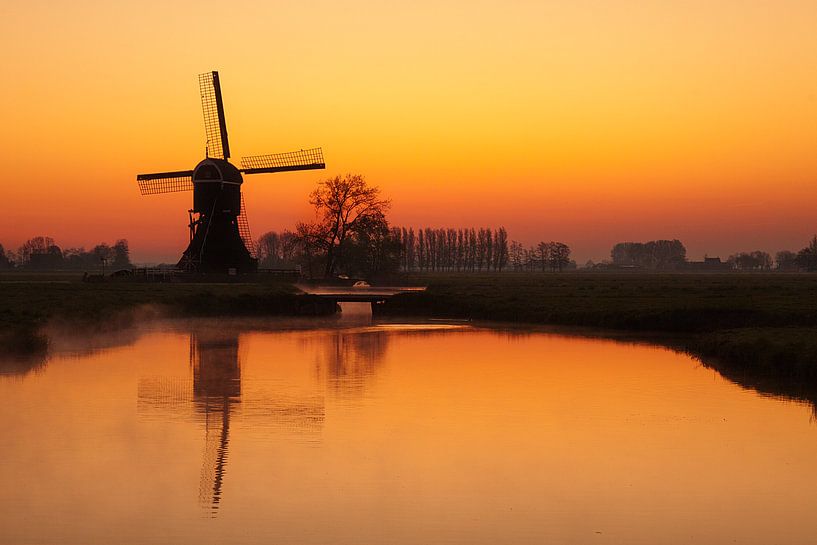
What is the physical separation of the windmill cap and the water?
45179 millimetres

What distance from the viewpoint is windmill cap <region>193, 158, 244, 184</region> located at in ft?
256

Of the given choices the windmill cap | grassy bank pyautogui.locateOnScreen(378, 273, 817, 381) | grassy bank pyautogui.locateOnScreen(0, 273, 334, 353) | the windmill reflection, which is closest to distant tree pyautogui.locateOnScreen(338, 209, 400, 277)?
grassy bank pyautogui.locateOnScreen(0, 273, 334, 353)

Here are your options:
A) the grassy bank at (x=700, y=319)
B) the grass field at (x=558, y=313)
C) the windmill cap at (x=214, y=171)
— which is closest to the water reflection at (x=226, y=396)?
the grass field at (x=558, y=313)

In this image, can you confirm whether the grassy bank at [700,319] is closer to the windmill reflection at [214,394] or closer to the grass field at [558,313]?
the grass field at [558,313]

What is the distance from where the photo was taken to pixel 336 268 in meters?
112

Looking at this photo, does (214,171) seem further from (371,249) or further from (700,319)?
(700,319)

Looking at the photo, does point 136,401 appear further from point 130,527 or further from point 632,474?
point 632,474

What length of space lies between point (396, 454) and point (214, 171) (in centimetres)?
Answer: 6277

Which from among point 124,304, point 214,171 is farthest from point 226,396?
point 214,171

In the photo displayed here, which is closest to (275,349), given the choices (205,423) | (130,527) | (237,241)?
(205,423)

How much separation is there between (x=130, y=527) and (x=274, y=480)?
3.31 meters

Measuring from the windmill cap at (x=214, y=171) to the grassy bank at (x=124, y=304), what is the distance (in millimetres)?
8985

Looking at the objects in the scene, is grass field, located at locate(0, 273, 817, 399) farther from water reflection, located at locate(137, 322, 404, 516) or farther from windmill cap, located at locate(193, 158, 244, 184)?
water reflection, located at locate(137, 322, 404, 516)

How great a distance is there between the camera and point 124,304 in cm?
5516
